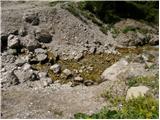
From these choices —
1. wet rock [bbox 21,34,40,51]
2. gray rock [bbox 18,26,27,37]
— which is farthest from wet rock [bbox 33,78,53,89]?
gray rock [bbox 18,26,27,37]

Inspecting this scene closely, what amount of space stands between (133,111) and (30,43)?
9.52 meters

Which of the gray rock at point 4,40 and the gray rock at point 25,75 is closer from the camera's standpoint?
the gray rock at point 25,75

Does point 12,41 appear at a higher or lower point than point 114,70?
higher

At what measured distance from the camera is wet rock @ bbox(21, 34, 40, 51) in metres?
23.4

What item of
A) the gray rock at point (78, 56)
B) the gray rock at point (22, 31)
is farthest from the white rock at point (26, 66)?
the gray rock at point (22, 31)

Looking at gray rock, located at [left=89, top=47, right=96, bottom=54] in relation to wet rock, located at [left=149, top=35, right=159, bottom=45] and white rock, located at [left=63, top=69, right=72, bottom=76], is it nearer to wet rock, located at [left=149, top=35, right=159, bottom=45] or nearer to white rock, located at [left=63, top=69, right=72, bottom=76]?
white rock, located at [left=63, top=69, right=72, bottom=76]

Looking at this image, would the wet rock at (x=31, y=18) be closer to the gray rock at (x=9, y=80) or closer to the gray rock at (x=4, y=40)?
the gray rock at (x=4, y=40)

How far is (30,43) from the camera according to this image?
2362 cm

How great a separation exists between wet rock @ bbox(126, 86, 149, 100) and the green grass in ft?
1.83

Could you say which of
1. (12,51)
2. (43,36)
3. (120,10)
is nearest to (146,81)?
(12,51)

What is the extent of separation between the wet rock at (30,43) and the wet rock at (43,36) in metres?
0.42

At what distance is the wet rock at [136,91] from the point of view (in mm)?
17562

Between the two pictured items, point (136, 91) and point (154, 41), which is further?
point (154, 41)

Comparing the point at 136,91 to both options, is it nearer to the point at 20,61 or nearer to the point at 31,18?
the point at 20,61
